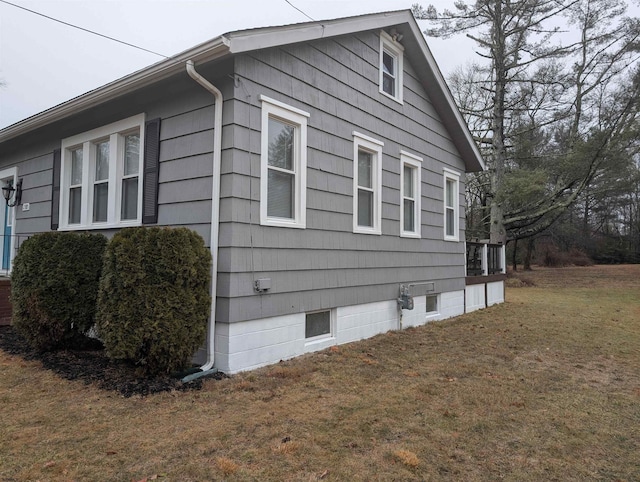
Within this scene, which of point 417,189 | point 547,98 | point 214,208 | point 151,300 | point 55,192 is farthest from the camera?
point 547,98

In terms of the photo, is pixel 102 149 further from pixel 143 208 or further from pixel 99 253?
pixel 99 253

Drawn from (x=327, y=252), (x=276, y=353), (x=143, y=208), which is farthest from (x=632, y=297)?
(x=143, y=208)

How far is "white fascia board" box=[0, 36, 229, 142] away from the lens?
4238mm

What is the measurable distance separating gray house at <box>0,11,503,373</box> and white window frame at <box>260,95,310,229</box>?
0.02 meters

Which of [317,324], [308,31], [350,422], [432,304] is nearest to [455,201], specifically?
[432,304]

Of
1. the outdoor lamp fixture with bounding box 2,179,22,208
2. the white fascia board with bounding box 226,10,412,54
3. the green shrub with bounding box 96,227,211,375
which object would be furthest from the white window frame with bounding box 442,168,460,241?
the outdoor lamp fixture with bounding box 2,179,22,208

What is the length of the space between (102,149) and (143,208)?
5.39 ft

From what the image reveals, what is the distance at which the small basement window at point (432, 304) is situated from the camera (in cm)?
850

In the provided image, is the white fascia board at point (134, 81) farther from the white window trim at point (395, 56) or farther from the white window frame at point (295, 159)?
the white window trim at point (395, 56)

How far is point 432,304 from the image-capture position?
8.62m

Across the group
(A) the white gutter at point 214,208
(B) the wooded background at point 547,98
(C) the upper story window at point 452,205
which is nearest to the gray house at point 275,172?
(A) the white gutter at point 214,208

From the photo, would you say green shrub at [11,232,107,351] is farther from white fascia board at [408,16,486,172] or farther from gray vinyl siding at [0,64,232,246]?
white fascia board at [408,16,486,172]

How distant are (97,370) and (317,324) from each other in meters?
2.64

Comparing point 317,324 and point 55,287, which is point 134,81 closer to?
point 55,287
